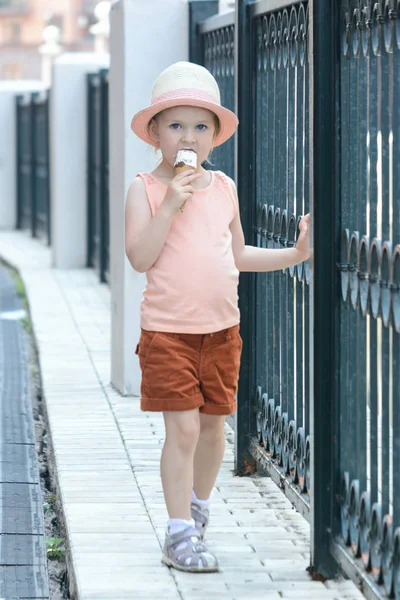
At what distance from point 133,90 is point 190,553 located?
3538 millimetres

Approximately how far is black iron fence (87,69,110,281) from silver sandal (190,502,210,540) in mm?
8675

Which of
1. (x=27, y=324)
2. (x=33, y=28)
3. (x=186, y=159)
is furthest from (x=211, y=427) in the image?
(x=33, y=28)

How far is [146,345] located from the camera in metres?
4.36

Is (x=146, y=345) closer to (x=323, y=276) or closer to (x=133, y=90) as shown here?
(x=323, y=276)

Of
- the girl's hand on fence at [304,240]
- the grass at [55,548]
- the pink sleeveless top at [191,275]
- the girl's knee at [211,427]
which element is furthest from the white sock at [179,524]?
the girl's hand on fence at [304,240]

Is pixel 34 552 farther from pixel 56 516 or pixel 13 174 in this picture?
pixel 13 174

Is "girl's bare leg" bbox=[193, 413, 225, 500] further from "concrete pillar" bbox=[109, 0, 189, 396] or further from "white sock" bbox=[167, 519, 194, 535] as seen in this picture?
"concrete pillar" bbox=[109, 0, 189, 396]

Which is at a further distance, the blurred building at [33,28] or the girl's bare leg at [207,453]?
the blurred building at [33,28]

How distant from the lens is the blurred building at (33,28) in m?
96.8

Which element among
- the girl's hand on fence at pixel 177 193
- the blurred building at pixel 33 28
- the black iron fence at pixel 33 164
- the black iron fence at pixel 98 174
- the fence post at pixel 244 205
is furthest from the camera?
the blurred building at pixel 33 28

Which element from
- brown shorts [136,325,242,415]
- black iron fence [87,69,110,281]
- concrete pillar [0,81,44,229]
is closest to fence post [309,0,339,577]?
brown shorts [136,325,242,415]

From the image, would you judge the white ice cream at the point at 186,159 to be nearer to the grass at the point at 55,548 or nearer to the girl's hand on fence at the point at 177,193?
the girl's hand on fence at the point at 177,193

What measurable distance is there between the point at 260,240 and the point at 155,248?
56.7 inches

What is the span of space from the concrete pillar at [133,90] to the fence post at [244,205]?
1702mm
